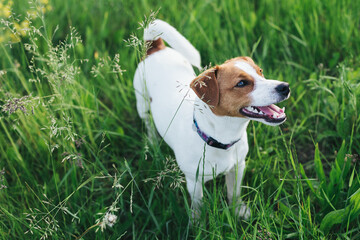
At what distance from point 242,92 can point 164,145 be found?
1038 mm

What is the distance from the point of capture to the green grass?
82.9 inches

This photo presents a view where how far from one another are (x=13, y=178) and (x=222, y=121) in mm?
1697

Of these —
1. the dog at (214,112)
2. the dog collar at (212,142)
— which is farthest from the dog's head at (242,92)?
the dog collar at (212,142)

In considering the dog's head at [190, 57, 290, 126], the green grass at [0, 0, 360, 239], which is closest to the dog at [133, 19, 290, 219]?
the dog's head at [190, 57, 290, 126]

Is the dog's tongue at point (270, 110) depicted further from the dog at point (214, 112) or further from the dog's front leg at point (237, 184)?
the dog's front leg at point (237, 184)

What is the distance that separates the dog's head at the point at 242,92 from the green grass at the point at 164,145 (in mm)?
232

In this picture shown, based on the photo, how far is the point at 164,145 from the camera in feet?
9.18

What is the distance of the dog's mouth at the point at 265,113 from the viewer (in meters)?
1.90

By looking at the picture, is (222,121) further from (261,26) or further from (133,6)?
(133,6)

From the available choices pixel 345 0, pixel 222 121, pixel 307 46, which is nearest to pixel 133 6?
pixel 307 46

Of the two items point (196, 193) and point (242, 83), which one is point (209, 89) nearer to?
point (242, 83)

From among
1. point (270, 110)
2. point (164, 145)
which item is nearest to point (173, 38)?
point (164, 145)

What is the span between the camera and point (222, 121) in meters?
2.01

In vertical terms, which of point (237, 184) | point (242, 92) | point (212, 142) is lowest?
point (237, 184)
